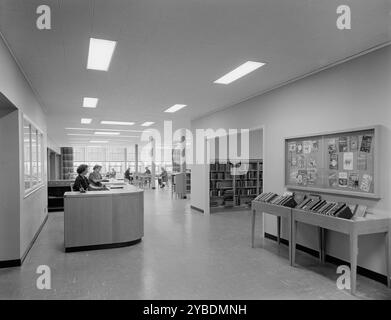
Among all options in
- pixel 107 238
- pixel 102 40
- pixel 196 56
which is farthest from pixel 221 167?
pixel 102 40

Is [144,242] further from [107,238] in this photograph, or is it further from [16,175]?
[16,175]

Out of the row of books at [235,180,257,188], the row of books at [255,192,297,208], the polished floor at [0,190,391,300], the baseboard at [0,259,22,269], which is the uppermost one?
the row of books at [255,192,297,208]

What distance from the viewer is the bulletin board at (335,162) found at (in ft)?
11.7

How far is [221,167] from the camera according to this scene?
8.95 m

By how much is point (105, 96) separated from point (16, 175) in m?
2.54

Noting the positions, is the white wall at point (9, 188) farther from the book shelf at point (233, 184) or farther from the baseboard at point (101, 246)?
the book shelf at point (233, 184)

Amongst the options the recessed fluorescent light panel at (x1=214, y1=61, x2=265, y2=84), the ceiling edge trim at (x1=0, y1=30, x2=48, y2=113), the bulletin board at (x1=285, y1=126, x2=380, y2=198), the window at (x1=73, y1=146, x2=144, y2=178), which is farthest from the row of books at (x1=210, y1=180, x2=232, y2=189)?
the window at (x1=73, y1=146, x2=144, y2=178)

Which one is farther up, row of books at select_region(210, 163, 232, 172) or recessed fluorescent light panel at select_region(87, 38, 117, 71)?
recessed fluorescent light panel at select_region(87, 38, 117, 71)

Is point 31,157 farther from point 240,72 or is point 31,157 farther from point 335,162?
point 335,162

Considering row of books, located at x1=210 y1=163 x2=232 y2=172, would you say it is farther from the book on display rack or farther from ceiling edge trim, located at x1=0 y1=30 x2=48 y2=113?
ceiling edge trim, located at x1=0 y1=30 x2=48 y2=113

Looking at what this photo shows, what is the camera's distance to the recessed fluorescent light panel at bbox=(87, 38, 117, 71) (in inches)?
134

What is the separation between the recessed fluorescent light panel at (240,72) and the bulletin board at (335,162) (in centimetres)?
140

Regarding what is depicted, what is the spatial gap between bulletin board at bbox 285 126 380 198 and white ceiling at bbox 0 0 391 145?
1.08 metres

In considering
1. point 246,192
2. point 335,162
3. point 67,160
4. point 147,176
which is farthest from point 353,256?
point 67,160
